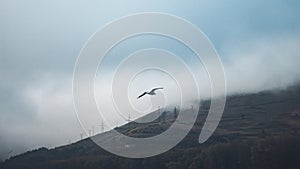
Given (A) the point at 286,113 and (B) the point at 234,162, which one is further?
(A) the point at 286,113

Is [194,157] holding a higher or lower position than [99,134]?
lower

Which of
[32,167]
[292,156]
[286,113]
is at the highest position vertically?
[286,113]

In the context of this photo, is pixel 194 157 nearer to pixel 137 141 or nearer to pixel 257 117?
pixel 137 141

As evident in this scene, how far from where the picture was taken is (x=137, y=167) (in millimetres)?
88000

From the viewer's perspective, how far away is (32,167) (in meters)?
103

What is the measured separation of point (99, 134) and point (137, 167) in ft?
264

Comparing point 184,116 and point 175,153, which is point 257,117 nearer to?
point 184,116

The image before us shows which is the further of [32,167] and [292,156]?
[32,167]

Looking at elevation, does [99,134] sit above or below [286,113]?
above

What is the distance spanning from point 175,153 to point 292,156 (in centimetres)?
2484

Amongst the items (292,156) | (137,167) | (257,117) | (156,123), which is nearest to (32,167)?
(137,167)

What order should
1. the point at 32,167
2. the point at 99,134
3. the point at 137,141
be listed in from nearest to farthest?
the point at 32,167 → the point at 137,141 → the point at 99,134

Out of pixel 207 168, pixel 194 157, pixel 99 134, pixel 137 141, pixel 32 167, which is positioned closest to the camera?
pixel 207 168

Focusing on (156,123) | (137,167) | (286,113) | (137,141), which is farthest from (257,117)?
(137,167)
